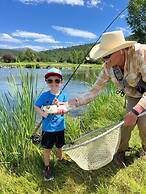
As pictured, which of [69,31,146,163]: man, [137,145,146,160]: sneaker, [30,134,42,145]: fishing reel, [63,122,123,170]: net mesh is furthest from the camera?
[137,145,146,160]: sneaker

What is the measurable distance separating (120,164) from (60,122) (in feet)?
2.77

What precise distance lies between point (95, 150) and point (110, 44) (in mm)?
1090

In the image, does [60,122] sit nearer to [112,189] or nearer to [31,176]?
[31,176]

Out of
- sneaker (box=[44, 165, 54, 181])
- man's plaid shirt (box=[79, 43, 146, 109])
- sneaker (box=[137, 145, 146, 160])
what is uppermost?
man's plaid shirt (box=[79, 43, 146, 109])

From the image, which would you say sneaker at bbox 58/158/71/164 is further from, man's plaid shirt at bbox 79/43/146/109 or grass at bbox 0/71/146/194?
man's plaid shirt at bbox 79/43/146/109

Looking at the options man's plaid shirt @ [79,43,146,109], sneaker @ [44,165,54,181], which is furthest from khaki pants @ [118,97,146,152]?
sneaker @ [44,165,54,181]

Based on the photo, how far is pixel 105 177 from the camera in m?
3.78

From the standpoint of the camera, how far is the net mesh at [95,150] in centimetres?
342

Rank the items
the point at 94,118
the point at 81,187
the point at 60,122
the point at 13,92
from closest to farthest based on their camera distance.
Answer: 1. the point at 81,187
2. the point at 60,122
3. the point at 13,92
4. the point at 94,118

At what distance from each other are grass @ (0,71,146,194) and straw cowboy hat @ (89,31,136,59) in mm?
1089

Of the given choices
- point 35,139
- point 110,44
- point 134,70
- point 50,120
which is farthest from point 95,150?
point 110,44

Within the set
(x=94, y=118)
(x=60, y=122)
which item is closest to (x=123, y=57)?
(x=60, y=122)

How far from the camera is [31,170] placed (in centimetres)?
397

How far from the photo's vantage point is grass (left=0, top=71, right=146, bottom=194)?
357 cm
